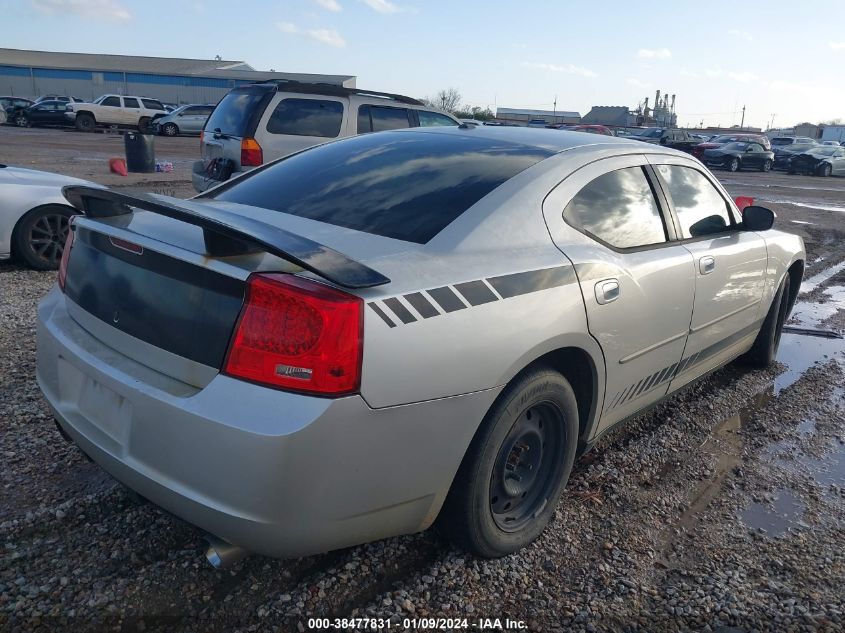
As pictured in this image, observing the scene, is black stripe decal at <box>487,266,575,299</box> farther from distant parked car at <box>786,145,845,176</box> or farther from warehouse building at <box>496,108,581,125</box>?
warehouse building at <box>496,108,581,125</box>

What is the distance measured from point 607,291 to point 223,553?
1760mm

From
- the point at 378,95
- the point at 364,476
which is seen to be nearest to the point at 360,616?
the point at 364,476

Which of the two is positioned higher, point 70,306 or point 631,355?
point 70,306

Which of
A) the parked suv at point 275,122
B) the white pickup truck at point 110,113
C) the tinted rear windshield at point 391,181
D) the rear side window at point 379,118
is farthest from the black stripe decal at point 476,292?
the white pickup truck at point 110,113

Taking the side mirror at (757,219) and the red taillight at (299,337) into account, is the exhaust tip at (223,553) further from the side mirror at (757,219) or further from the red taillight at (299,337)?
the side mirror at (757,219)

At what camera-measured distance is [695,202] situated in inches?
153

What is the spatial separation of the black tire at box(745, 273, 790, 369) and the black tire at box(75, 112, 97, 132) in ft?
111

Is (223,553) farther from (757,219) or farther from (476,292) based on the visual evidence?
(757,219)

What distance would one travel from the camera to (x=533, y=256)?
8.60ft

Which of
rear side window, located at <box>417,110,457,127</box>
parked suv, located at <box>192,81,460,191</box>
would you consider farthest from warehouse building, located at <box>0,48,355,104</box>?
parked suv, located at <box>192,81,460,191</box>

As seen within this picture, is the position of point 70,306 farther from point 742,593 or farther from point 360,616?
point 742,593

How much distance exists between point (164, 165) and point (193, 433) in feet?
54.5

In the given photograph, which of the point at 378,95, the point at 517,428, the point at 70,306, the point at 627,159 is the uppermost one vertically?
the point at 378,95

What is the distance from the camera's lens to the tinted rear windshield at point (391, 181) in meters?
2.70
